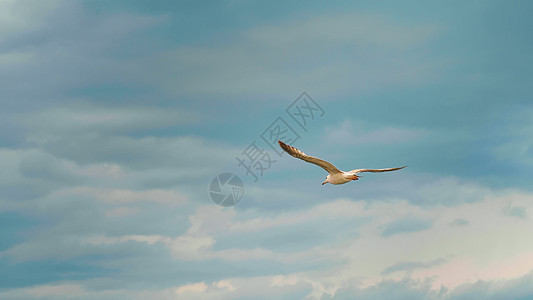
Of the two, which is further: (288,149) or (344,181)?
(344,181)

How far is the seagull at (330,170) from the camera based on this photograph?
68.0m

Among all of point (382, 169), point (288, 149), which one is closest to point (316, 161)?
point (288, 149)

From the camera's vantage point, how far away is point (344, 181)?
74500mm

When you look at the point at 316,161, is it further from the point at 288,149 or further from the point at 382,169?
the point at 382,169

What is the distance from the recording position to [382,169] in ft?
232

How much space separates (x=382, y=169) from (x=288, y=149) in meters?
15.0

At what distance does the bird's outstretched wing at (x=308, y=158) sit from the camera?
67.8m

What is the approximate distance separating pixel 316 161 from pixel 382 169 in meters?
10.1

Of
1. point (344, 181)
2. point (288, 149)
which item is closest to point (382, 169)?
point (344, 181)

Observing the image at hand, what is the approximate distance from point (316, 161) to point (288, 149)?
18.3 feet

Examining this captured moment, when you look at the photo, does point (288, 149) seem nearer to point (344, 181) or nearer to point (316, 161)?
point (316, 161)

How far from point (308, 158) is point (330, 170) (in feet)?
20.6

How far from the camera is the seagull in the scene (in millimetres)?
68000

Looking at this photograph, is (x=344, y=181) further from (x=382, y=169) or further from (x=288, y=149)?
(x=288, y=149)
